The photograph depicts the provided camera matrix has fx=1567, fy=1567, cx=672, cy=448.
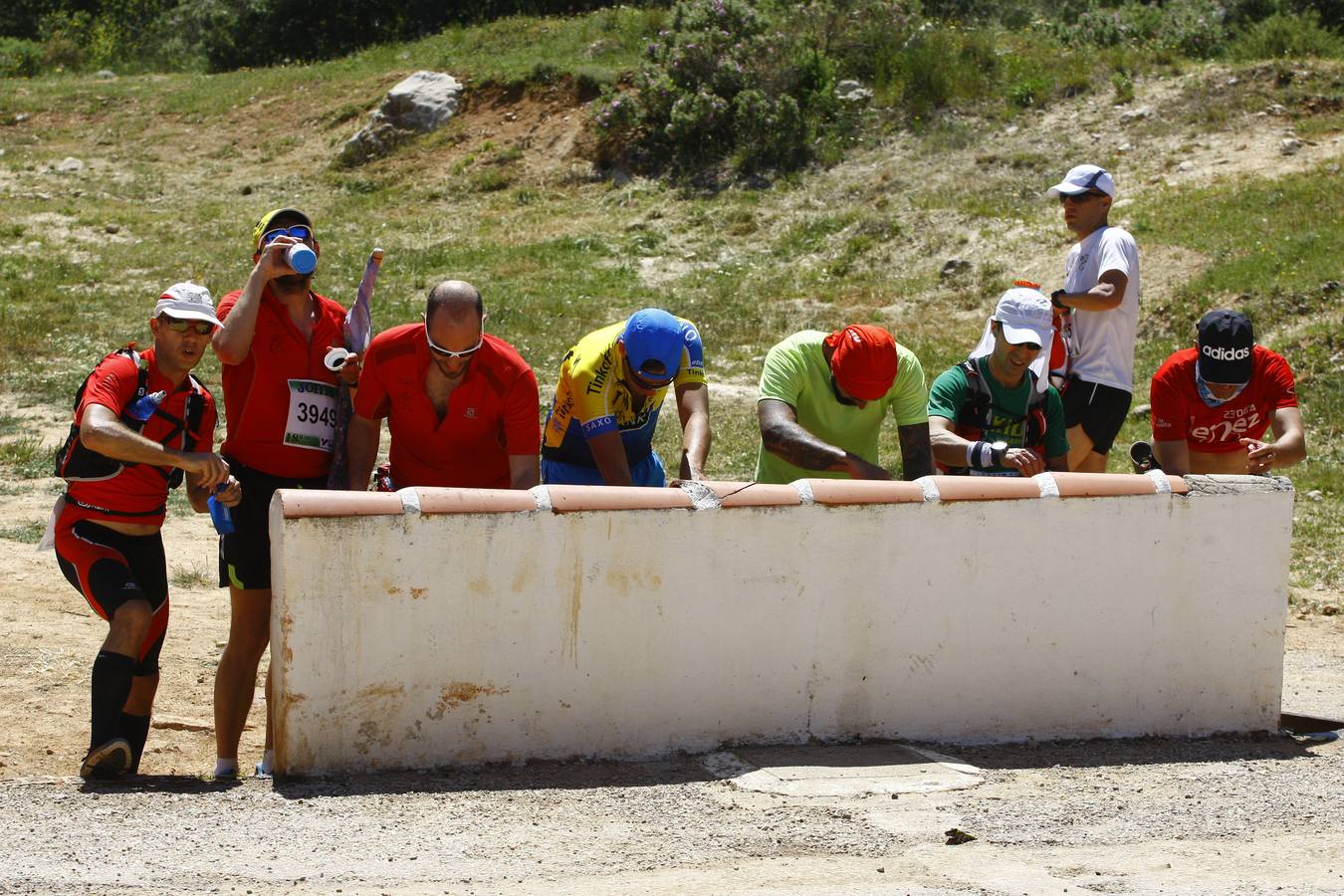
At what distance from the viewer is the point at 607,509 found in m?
5.26

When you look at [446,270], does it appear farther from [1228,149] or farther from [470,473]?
[470,473]

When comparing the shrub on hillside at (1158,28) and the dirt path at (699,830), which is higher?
the shrub on hillside at (1158,28)

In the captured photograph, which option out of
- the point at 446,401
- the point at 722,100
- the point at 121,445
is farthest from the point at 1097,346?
the point at 722,100

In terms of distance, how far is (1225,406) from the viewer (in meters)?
7.05

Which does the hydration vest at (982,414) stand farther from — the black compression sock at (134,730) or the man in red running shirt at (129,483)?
the black compression sock at (134,730)

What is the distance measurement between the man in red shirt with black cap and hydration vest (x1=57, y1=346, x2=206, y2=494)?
2087 mm

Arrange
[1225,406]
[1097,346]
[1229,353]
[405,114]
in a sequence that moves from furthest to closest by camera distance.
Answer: [405,114]
[1097,346]
[1225,406]
[1229,353]

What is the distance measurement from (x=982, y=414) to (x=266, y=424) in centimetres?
286

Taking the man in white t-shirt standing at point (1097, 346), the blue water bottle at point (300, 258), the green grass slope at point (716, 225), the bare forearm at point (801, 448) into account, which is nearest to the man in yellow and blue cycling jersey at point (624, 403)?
the bare forearm at point (801, 448)

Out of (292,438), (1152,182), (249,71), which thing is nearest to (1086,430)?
Result: (292,438)

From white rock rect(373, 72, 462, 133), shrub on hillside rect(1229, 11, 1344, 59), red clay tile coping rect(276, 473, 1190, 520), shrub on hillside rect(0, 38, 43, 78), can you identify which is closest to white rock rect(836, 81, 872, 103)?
shrub on hillside rect(1229, 11, 1344, 59)

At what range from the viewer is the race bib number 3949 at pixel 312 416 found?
5.47 meters

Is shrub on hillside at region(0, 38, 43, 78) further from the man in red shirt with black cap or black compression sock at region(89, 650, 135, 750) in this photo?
black compression sock at region(89, 650, 135, 750)

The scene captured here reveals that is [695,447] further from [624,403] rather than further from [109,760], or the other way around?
[109,760]
